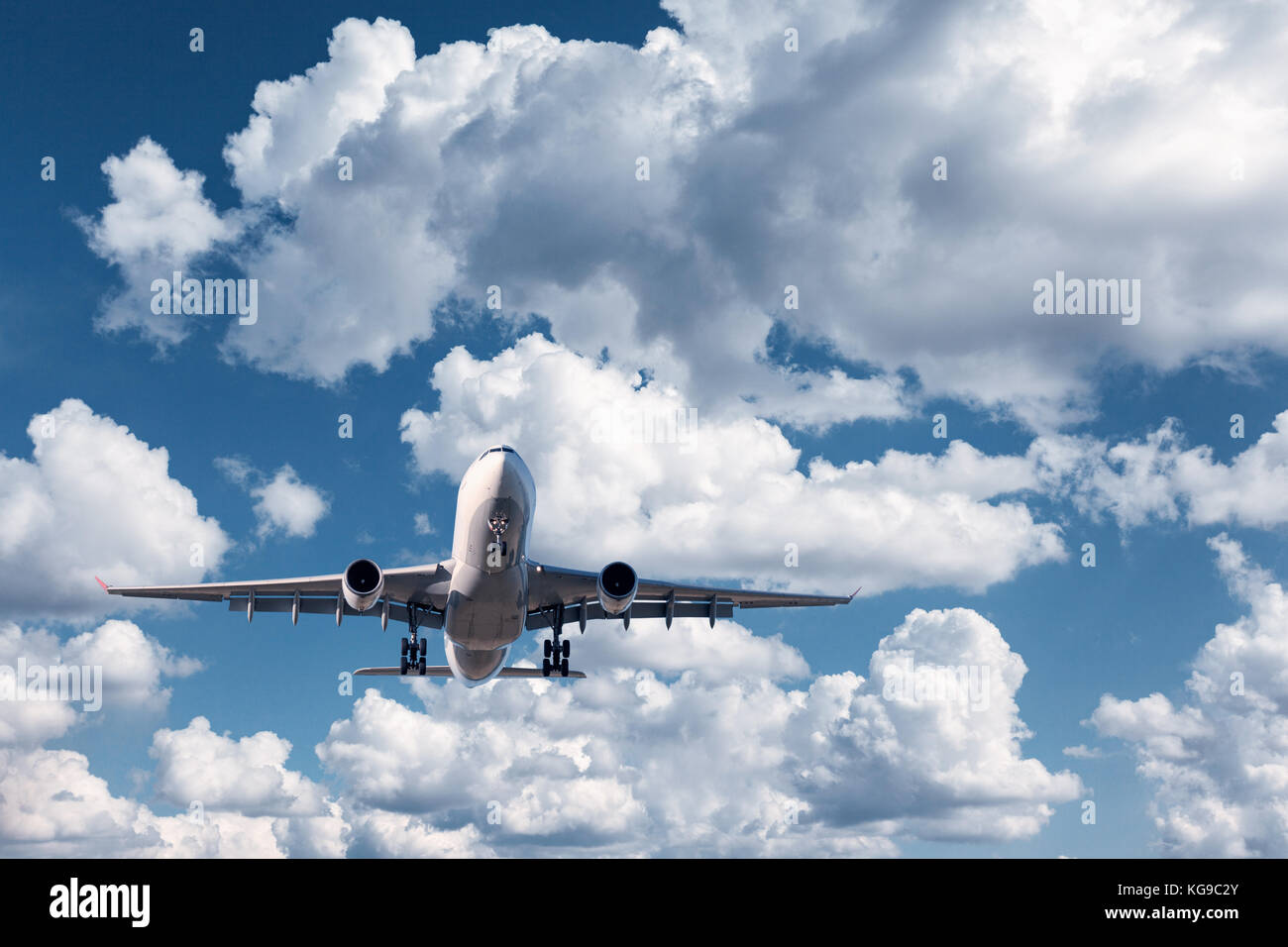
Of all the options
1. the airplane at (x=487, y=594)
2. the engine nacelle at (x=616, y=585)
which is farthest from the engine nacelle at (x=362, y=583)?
the engine nacelle at (x=616, y=585)

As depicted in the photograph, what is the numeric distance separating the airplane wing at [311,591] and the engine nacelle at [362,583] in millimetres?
2070

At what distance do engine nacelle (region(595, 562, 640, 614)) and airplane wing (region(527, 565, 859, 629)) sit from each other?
3.15m

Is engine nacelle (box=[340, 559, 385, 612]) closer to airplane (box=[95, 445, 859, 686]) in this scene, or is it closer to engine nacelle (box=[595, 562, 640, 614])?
airplane (box=[95, 445, 859, 686])

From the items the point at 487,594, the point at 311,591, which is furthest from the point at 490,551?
the point at 311,591

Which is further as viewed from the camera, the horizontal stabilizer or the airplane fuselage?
the horizontal stabilizer

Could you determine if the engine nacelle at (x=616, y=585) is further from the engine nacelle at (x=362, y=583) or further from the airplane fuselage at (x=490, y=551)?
the engine nacelle at (x=362, y=583)

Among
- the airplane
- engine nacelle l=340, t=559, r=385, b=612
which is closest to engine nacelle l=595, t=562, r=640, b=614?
the airplane

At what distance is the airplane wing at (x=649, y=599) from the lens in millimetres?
43156

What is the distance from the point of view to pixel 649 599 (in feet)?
157

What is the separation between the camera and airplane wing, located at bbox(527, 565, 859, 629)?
43.2 m
